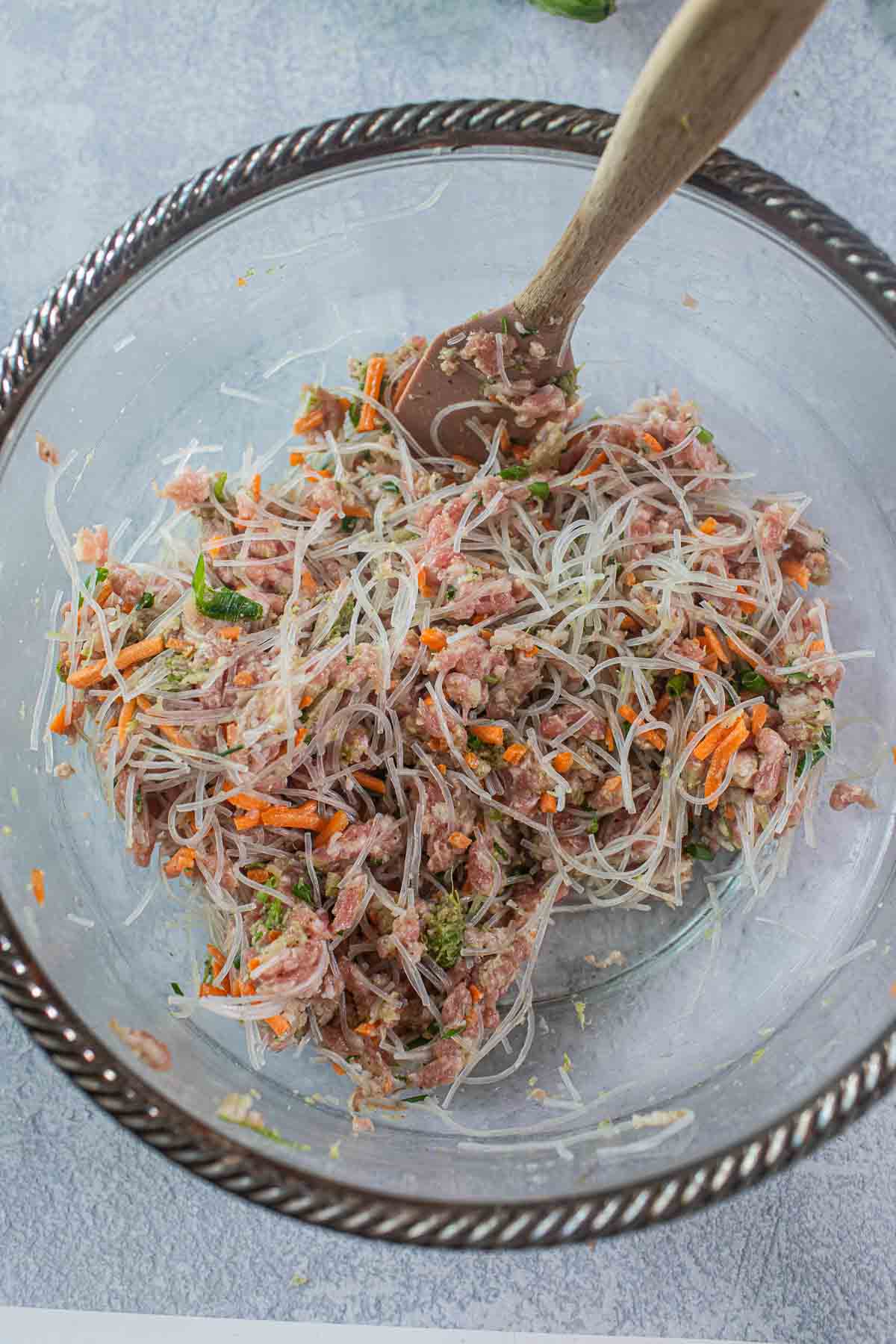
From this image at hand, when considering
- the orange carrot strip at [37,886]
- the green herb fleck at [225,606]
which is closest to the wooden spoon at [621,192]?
the green herb fleck at [225,606]

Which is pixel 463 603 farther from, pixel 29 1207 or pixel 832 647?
pixel 29 1207

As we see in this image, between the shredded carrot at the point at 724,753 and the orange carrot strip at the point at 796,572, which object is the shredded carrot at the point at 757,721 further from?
the orange carrot strip at the point at 796,572

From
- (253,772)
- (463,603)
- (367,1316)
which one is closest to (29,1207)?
(367,1316)

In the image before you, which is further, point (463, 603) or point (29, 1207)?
point (29, 1207)

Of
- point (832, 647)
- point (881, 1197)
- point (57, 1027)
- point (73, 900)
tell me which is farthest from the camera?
point (881, 1197)

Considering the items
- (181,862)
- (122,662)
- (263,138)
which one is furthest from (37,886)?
(263,138)
